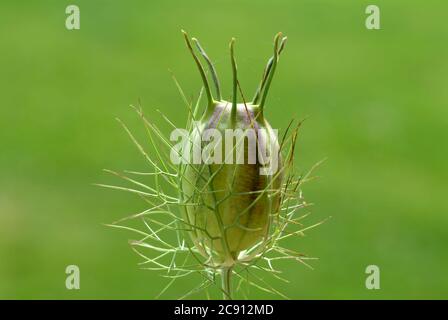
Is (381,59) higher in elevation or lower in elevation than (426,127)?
higher

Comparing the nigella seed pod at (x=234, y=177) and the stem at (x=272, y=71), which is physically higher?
the stem at (x=272, y=71)

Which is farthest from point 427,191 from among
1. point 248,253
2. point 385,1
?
point 248,253

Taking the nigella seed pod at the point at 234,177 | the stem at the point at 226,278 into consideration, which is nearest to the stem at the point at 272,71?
the nigella seed pod at the point at 234,177

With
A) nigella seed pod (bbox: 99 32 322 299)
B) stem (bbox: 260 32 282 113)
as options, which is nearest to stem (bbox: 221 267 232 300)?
nigella seed pod (bbox: 99 32 322 299)

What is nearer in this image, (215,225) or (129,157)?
(215,225)

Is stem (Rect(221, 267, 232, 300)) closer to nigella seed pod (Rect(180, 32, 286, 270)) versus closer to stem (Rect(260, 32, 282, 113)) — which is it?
nigella seed pod (Rect(180, 32, 286, 270))

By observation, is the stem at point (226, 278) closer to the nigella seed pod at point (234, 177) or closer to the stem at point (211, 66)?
the nigella seed pod at point (234, 177)

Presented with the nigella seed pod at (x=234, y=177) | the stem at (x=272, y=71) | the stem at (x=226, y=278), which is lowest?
the stem at (x=226, y=278)

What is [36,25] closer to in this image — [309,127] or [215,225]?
[309,127]
